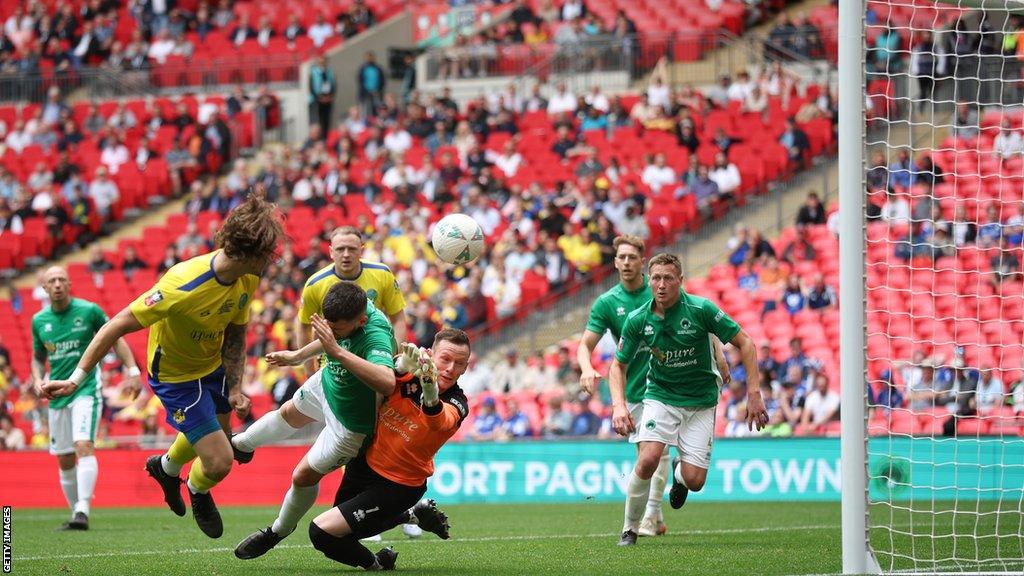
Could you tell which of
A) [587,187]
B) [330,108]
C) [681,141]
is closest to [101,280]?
[330,108]

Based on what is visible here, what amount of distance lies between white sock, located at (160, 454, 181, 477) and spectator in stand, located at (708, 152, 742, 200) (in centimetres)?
1431

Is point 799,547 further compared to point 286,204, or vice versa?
point 286,204

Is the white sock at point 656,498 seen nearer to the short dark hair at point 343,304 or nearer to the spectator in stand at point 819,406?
the short dark hair at point 343,304

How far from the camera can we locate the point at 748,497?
16219 mm

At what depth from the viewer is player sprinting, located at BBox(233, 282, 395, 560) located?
777 centimetres

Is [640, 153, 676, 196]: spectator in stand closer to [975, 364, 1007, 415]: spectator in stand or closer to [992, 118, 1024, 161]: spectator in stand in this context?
[992, 118, 1024, 161]: spectator in stand

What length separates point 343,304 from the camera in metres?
7.83

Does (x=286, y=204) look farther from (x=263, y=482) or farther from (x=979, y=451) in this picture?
(x=979, y=451)

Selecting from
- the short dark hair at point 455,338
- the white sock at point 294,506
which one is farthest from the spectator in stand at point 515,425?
the short dark hair at point 455,338

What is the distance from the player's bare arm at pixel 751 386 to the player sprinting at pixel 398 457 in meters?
2.02

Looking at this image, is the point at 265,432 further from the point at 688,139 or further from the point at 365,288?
the point at 688,139

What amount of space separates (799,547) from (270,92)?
2267 centimetres

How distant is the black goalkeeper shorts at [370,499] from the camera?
8.11 m

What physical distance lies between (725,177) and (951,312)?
546 centimetres
